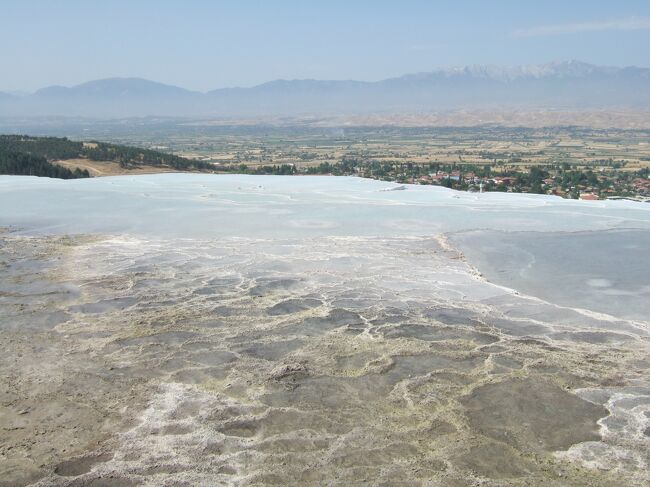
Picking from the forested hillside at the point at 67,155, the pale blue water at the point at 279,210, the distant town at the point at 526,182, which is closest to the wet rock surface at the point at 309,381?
the pale blue water at the point at 279,210

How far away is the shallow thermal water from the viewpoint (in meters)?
5.52

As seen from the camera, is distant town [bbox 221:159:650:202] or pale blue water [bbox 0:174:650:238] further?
distant town [bbox 221:159:650:202]

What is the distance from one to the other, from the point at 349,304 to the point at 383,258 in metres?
2.61

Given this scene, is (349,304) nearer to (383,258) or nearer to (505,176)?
(383,258)

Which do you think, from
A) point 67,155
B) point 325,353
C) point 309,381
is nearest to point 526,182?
point 67,155

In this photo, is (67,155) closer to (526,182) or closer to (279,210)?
(279,210)

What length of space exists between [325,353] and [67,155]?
32.4 metres

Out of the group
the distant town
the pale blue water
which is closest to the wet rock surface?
the pale blue water

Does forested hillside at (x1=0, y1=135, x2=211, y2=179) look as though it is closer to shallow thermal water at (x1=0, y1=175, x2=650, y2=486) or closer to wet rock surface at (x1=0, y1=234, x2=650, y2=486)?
shallow thermal water at (x1=0, y1=175, x2=650, y2=486)

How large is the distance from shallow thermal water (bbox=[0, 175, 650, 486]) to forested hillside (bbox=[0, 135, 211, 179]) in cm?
1653

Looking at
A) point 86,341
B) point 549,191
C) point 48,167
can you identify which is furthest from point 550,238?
point 48,167

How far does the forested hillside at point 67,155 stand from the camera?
29.7 metres

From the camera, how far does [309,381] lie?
274 inches

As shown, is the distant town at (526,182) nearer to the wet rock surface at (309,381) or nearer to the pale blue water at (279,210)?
the pale blue water at (279,210)
